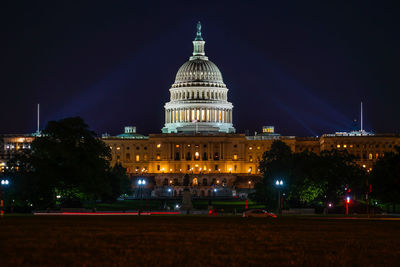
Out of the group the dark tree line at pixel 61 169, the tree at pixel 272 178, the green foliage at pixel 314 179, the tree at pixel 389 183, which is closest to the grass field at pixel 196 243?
the tree at pixel 389 183

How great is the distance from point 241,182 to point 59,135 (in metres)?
103

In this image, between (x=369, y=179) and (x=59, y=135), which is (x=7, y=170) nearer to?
(x=59, y=135)

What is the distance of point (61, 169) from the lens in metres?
94.7

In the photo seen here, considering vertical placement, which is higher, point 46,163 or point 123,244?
point 46,163

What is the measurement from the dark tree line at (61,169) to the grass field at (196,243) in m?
26.4

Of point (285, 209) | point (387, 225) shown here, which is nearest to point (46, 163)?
point (285, 209)

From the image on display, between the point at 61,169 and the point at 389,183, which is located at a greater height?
the point at 61,169

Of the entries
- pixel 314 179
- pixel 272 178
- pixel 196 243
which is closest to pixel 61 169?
pixel 314 179

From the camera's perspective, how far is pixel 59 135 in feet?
321

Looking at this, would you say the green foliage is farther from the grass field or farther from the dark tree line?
the grass field

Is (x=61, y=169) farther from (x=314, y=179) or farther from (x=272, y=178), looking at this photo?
(x=272, y=178)

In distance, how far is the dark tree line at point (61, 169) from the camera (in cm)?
9206

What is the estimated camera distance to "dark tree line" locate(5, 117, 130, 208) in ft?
302

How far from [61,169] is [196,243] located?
4626 centimetres
